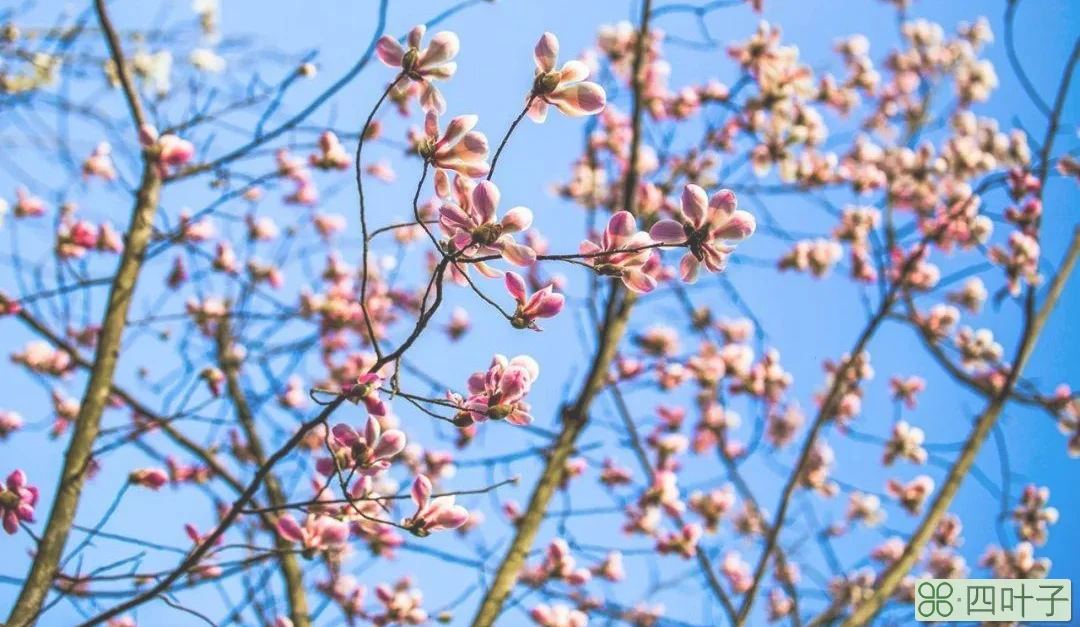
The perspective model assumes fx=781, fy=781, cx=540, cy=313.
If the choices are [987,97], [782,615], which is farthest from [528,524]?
[987,97]

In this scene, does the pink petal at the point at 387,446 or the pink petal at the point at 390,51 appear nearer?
the pink petal at the point at 390,51

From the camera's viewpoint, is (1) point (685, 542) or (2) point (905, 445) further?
(2) point (905, 445)

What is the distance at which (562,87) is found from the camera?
123cm

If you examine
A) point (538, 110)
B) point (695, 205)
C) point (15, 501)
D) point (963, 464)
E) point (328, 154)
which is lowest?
point (15, 501)

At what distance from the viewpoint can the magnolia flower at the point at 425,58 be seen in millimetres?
1296

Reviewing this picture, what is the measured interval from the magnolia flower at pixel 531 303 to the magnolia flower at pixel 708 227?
18 centimetres

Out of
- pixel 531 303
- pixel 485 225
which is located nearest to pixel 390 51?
pixel 485 225

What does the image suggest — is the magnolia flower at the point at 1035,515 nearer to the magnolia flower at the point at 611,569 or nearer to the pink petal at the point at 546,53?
the magnolia flower at the point at 611,569

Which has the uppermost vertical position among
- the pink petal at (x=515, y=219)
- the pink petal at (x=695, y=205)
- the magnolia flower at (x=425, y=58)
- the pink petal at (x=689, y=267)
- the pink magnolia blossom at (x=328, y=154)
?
the pink magnolia blossom at (x=328, y=154)

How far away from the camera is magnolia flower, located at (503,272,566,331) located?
1.22 m

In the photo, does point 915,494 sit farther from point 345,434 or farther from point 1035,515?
point 345,434

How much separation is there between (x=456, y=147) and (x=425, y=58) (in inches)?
8.1
